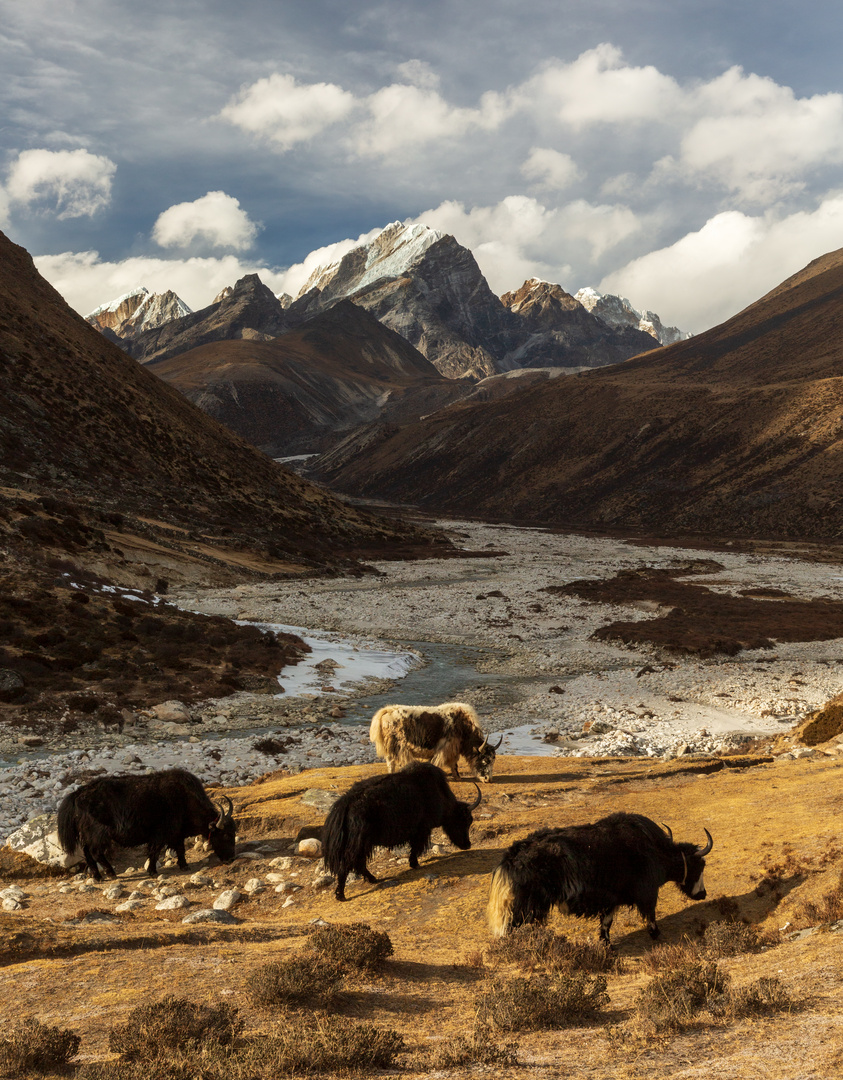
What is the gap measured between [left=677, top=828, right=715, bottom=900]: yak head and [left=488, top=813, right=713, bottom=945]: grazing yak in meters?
0.06

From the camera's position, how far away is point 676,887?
9.04 metres

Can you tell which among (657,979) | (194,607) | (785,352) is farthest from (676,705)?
(785,352)

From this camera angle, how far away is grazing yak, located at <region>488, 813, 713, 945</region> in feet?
25.3

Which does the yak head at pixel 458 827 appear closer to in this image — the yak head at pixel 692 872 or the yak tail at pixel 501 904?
the yak tail at pixel 501 904

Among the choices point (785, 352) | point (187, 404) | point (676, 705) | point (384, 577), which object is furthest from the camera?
point (785, 352)

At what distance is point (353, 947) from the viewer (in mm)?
6930

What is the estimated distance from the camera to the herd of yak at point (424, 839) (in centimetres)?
776

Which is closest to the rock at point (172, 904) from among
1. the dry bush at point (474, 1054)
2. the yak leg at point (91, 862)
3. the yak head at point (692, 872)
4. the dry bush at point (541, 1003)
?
the yak leg at point (91, 862)

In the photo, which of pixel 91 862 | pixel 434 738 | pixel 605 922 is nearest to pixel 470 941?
pixel 605 922

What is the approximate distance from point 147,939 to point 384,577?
166 feet

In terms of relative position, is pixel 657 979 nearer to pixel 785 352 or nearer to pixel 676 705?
pixel 676 705

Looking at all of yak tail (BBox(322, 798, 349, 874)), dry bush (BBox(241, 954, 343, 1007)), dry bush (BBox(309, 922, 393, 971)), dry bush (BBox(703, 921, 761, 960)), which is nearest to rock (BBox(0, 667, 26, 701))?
yak tail (BBox(322, 798, 349, 874))

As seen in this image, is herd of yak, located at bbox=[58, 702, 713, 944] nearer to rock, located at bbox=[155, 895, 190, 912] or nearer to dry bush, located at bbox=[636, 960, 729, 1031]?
rock, located at bbox=[155, 895, 190, 912]

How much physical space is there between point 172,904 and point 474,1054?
594 centimetres
